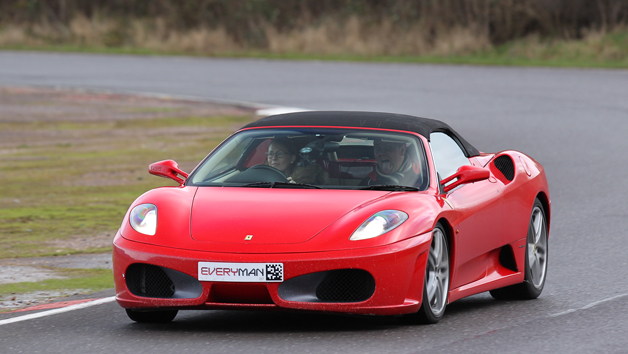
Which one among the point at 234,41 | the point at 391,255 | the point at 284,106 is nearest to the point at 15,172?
the point at 284,106

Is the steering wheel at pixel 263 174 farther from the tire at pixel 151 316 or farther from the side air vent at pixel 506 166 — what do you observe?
the side air vent at pixel 506 166

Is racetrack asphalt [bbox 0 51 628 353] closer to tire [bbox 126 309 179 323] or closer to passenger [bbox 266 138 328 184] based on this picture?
tire [bbox 126 309 179 323]

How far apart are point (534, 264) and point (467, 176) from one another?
46.6 inches

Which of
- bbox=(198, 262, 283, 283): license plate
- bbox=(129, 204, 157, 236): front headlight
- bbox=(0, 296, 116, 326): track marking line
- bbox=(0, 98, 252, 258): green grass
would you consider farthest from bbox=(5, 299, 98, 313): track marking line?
bbox=(0, 98, 252, 258): green grass

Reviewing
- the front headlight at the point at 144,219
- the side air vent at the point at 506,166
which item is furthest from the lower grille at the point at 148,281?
the side air vent at the point at 506,166

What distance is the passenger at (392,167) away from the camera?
667cm

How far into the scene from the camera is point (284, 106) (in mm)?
22547

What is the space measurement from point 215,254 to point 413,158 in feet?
5.03

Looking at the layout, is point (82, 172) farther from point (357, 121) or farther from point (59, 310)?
point (357, 121)

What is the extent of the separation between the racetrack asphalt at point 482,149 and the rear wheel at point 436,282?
0.09m

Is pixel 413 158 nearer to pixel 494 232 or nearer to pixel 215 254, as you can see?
pixel 494 232

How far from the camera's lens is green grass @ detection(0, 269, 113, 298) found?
7.74 metres

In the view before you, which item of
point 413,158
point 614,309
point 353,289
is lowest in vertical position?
point 614,309

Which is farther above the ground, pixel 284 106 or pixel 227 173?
pixel 227 173
